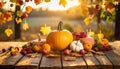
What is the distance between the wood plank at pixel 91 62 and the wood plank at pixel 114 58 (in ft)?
0.50

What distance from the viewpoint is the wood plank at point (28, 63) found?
2.55 m

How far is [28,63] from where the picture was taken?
264 cm

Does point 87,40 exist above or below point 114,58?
above

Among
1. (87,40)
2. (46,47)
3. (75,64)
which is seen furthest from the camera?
(87,40)

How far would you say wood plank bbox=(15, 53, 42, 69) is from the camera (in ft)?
8.38

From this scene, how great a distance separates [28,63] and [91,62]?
0.57m

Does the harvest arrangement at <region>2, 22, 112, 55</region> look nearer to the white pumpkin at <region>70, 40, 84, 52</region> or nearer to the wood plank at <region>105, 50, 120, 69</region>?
the white pumpkin at <region>70, 40, 84, 52</region>

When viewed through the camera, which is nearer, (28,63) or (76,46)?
(28,63)

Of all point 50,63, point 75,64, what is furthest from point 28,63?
point 75,64

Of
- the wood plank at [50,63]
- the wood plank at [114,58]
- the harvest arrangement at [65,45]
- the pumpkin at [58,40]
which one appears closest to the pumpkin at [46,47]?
the harvest arrangement at [65,45]

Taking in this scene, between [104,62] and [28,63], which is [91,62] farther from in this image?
[28,63]

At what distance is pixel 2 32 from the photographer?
6.00 m

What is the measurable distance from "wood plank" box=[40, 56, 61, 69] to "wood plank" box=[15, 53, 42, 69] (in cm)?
5

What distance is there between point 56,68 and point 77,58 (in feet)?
1.44
